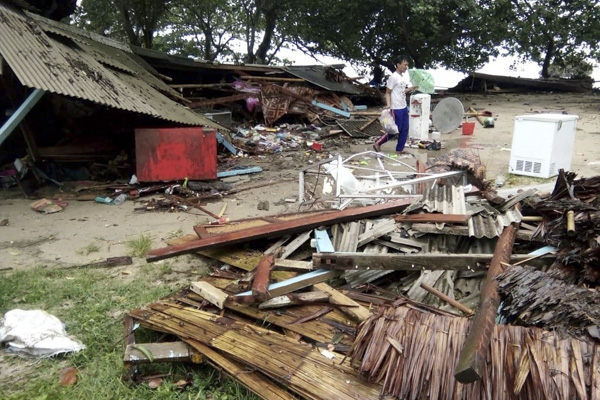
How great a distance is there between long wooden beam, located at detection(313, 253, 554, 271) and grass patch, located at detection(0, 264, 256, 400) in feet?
3.76

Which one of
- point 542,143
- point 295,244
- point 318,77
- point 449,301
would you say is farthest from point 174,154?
point 318,77

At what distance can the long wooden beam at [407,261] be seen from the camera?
329cm

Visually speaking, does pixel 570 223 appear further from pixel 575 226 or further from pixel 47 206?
pixel 47 206

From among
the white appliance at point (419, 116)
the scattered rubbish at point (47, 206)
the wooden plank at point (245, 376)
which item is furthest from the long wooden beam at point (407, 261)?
Result: the white appliance at point (419, 116)

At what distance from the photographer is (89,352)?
3.24 metres

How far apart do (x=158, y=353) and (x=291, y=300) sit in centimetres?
93

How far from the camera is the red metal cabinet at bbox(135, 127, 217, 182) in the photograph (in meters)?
7.12

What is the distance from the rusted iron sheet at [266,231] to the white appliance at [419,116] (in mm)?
6816

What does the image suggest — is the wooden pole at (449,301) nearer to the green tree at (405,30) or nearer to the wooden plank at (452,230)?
the wooden plank at (452,230)

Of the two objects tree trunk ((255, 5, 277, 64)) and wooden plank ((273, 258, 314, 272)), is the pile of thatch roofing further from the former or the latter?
tree trunk ((255, 5, 277, 64))

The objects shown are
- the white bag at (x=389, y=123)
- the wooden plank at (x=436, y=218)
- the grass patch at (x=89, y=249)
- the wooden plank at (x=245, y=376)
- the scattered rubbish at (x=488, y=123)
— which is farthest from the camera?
the scattered rubbish at (x=488, y=123)

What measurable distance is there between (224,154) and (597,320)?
8.07 m

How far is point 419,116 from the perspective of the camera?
1084cm

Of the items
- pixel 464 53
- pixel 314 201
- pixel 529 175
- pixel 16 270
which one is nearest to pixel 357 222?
pixel 314 201
